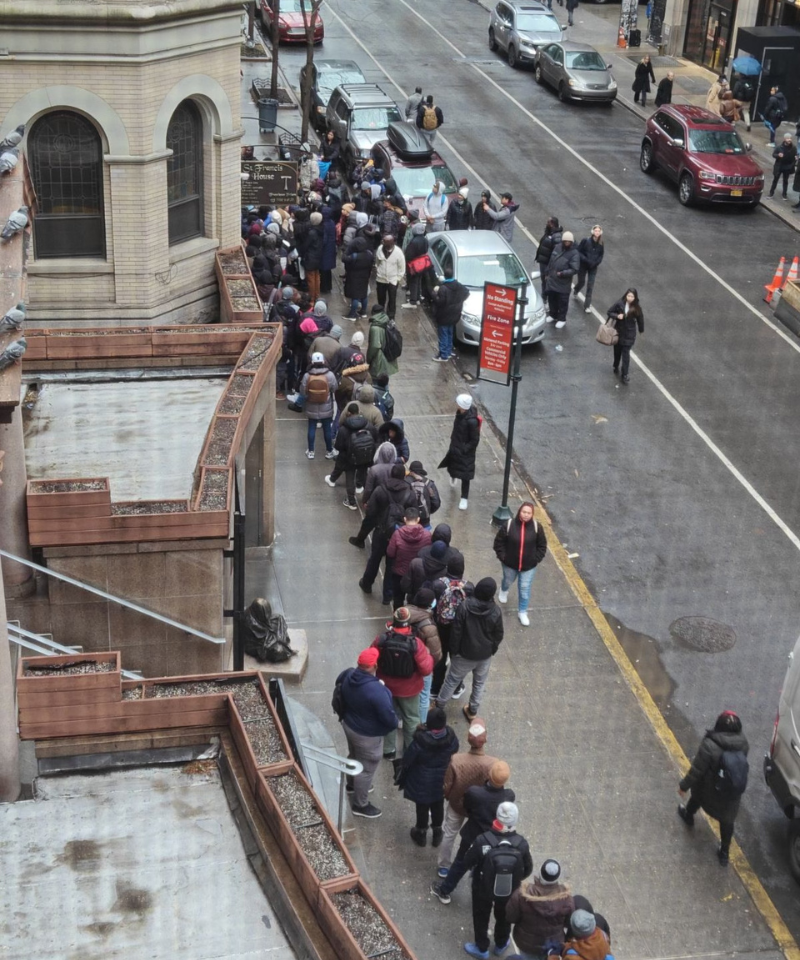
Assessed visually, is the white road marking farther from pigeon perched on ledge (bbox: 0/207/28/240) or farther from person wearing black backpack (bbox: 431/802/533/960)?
pigeon perched on ledge (bbox: 0/207/28/240)

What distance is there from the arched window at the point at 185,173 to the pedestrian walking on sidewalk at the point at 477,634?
19.9 feet

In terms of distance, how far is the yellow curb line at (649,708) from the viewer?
12195 millimetres

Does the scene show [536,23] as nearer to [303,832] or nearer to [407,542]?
[407,542]

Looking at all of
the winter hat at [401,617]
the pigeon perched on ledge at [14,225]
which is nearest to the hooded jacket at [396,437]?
the winter hat at [401,617]

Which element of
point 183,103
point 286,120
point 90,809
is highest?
point 183,103

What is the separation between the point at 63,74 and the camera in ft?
49.3

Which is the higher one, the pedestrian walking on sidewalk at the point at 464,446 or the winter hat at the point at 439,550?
the winter hat at the point at 439,550

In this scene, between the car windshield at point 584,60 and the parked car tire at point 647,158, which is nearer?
the parked car tire at point 647,158

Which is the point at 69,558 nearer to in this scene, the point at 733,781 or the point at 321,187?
the point at 733,781

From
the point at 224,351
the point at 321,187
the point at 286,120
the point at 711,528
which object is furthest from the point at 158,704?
the point at 286,120

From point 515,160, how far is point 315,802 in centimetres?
2677

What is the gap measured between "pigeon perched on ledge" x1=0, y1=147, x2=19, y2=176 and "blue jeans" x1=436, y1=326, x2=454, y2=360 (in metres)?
11.8

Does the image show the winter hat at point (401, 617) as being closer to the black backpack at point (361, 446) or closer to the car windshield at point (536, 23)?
the black backpack at point (361, 446)

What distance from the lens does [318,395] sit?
18.8m
